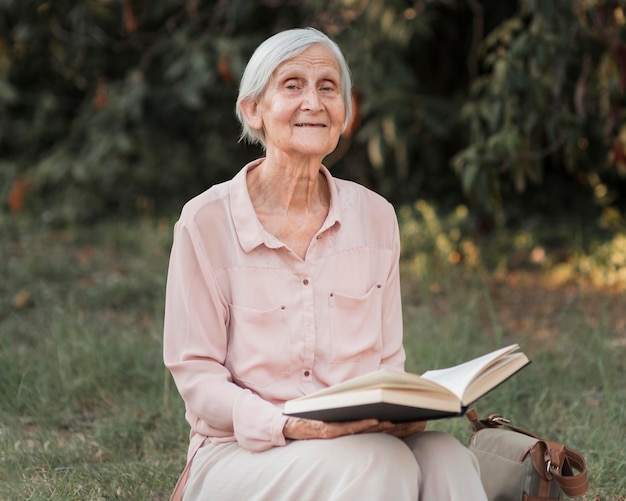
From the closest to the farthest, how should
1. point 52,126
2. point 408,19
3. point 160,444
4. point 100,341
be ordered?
point 160,444 → point 100,341 → point 408,19 → point 52,126

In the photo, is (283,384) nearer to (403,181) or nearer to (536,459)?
(536,459)

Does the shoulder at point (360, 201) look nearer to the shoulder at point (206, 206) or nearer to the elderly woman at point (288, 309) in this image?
the elderly woman at point (288, 309)

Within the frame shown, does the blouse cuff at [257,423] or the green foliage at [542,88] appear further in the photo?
the green foliage at [542,88]

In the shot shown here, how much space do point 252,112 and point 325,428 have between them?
85 centimetres

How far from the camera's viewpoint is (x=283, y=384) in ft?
7.85

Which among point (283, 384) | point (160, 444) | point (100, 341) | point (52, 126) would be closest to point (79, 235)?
point (52, 126)

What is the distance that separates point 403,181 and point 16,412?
4.02 metres

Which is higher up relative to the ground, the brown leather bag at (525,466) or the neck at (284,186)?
the neck at (284,186)

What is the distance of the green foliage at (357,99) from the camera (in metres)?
4.86

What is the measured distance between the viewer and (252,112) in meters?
2.54

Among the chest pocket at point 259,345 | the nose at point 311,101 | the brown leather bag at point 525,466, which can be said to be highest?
the nose at point 311,101

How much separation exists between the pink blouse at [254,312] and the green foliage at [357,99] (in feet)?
7.86

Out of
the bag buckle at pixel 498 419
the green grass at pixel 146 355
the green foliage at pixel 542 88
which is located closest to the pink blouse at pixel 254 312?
the bag buckle at pixel 498 419

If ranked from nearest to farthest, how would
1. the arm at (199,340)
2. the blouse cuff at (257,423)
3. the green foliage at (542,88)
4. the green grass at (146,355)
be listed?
the blouse cuff at (257,423)
the arm at (199,340)
the green grass at (146,355)
the green foliage at (542,88)
